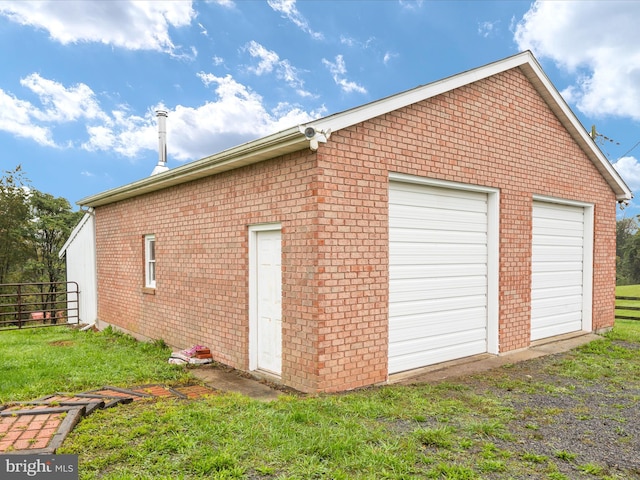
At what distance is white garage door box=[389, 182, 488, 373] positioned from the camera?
247 inches

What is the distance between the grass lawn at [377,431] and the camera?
3.33 meters

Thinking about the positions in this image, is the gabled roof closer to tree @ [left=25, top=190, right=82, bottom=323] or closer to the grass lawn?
the grass lawn

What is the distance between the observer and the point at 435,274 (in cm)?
681

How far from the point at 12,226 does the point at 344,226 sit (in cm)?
2718

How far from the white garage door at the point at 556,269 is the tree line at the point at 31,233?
2526cm

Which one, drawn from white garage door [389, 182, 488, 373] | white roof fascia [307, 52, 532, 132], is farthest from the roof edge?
white garage door [389, 182, 488, 373]

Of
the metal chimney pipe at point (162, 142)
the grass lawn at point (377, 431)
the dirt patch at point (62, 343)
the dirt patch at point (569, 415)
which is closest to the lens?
the grass lawn at point (377, 431)

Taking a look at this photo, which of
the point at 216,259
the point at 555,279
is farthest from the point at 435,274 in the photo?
the point at 555,279

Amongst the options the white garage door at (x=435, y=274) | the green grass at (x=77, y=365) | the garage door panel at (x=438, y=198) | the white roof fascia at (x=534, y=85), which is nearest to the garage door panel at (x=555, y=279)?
the white garage door at (x=435, y=274)

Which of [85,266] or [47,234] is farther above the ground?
[47,234]

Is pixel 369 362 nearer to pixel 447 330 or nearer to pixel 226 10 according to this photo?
pixel 447 330

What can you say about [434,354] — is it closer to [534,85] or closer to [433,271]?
[433,271]

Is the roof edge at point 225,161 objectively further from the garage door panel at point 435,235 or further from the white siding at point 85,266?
the white siding at point 85,266

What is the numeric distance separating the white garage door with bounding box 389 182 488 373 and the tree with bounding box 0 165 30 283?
26968 millimetres
